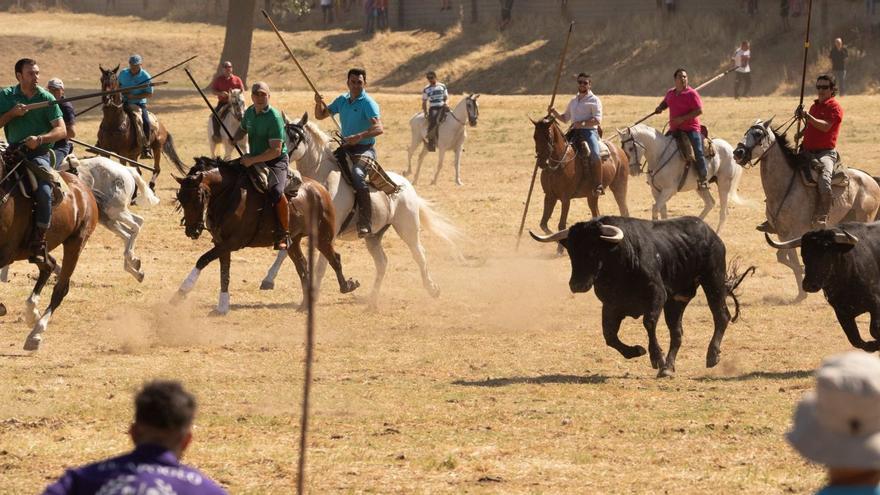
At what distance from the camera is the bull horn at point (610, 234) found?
13.2m

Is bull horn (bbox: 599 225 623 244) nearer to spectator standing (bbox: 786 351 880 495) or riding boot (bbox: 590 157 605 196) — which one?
spectator standing (bbox: 786 351 880 495)

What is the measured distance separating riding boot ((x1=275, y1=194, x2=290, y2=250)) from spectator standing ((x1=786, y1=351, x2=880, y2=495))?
502 inches

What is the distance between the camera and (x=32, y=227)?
48.9 ft

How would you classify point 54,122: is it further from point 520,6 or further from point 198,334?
point 520,6

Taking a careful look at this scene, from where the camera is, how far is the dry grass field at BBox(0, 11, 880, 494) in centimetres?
1009

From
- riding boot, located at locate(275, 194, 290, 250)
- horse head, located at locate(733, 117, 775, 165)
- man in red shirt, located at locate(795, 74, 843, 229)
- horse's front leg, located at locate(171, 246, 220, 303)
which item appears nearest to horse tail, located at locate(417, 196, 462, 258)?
riding boot, located at locate(275, 194, 290, 250)

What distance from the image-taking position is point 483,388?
1317cm

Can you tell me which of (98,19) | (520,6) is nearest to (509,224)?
(520,6)

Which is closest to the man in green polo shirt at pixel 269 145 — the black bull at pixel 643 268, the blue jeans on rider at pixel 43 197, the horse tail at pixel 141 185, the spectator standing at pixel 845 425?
the blue jeans on rider at pixel 43 197

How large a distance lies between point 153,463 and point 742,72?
45.8 metres

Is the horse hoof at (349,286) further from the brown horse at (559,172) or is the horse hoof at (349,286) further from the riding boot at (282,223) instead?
the brown horse at (559,172)

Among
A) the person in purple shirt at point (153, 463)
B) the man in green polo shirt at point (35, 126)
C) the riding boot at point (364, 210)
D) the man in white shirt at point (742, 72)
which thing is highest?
the person in purple shirt at point (153, 463)

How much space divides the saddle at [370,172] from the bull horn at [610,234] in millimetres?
5447

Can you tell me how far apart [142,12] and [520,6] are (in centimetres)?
2242
